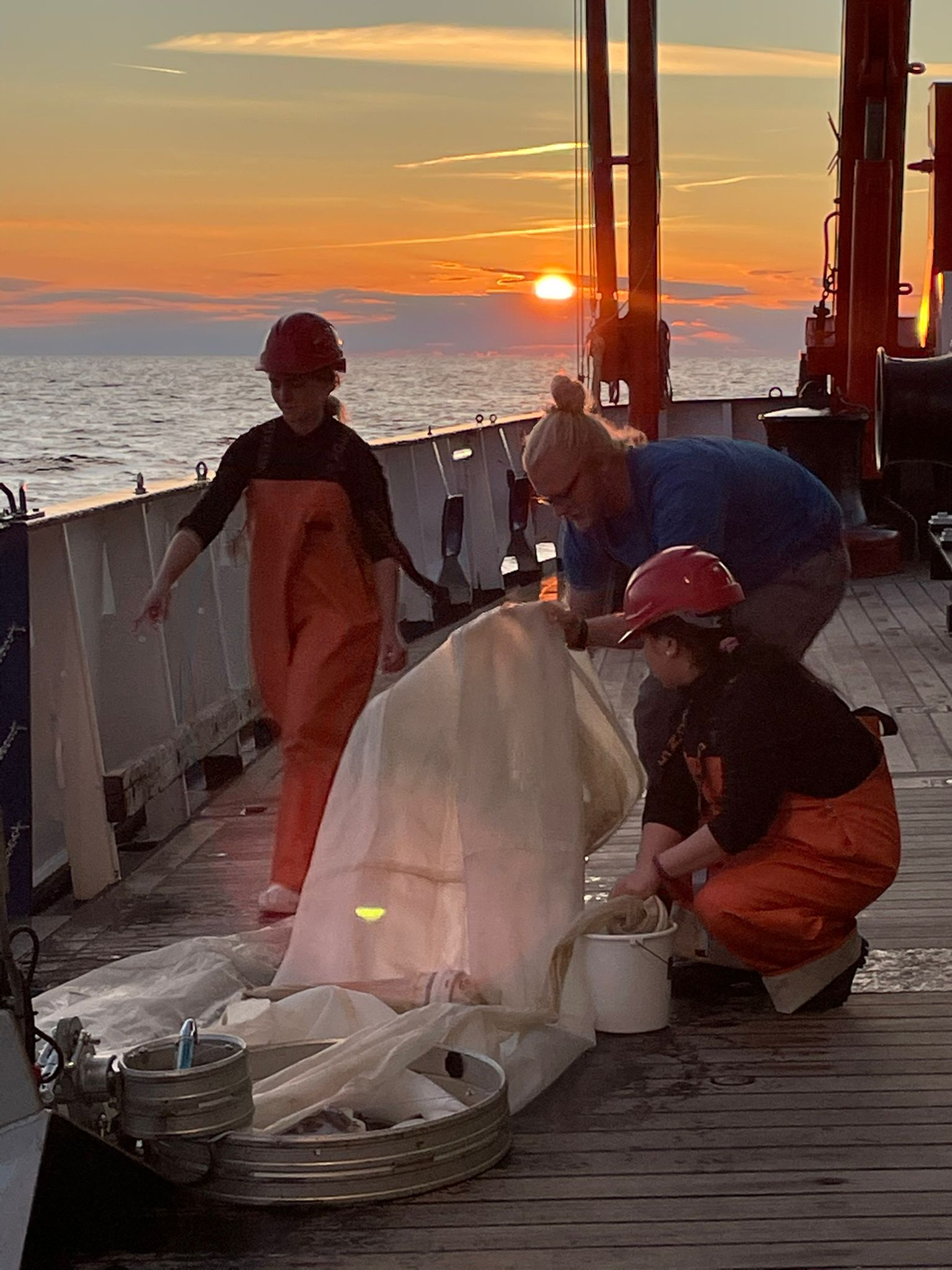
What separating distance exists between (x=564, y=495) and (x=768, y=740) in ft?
2.52

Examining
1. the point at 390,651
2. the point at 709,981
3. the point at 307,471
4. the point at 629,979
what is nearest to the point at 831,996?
the point at 709,981

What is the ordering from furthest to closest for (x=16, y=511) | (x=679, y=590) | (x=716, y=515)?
1. (x=16, y=511)
2. (x=716, y=515)
3. (x=679, y=590)

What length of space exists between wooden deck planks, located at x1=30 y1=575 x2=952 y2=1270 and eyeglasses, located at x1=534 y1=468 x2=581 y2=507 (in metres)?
1.24

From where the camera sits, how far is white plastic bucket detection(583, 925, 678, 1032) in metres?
3.94

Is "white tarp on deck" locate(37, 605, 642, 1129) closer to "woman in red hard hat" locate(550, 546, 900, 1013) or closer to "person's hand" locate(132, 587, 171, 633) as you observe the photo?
"woman in red hard hat" locate(550, 546, 900, 1013)

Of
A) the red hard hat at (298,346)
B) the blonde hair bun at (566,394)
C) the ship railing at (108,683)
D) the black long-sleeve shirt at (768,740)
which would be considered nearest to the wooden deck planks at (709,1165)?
the black long-sleeve shirt at (768,740)

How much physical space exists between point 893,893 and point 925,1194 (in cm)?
211

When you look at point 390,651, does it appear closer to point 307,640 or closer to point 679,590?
point 307,640

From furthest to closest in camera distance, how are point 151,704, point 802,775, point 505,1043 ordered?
point 151,704
point 802,775
point 505,1043

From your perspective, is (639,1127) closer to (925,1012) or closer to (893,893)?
(925,1012)

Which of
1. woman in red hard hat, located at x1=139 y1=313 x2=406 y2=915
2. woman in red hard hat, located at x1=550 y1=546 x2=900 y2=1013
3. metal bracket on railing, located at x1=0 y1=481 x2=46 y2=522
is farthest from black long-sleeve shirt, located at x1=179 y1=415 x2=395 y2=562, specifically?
woman in red hard hat, located at x1=550 y1=546 x2=900 y2=1013

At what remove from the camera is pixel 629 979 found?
395 centimetres

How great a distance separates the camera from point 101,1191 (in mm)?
3012

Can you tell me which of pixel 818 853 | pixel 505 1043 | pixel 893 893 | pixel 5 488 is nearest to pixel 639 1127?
pixel 505 1043
